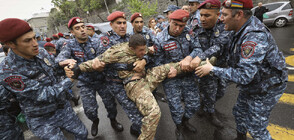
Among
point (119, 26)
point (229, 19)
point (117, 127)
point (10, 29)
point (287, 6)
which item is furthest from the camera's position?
point (287, 6)

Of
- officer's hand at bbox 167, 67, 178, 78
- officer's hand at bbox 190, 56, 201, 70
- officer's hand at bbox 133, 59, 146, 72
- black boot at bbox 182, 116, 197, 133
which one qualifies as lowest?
black boot at bbox 182, 116, 197, 133

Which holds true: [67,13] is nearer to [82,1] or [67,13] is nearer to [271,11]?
[82,1]

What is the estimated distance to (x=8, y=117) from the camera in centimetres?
202

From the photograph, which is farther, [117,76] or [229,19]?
[117,76]

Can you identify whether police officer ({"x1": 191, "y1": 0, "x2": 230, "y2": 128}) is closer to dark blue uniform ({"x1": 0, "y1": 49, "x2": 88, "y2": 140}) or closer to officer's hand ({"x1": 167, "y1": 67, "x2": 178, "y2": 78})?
officer's hand ({"x1": 167, "y1": 67, "x2": 178, "y2": 78})

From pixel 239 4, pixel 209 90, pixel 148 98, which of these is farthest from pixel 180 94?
pixel 239 4

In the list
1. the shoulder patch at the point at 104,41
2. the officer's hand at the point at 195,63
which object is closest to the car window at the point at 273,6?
the officer's hand at the point at 195,63

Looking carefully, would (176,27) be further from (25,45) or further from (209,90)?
(25,45)

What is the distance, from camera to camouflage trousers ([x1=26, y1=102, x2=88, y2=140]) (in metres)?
Result: 1.87

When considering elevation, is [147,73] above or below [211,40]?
below

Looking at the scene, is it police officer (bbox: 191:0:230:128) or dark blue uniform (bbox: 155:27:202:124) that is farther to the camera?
dark blue uniform (bbox: 155:27:202:124)

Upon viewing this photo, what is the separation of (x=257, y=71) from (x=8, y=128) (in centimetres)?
347

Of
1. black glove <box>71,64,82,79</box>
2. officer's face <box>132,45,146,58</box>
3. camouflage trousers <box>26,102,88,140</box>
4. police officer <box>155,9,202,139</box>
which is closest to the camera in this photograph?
camouflage trousers <box>26,102,88,140</box>

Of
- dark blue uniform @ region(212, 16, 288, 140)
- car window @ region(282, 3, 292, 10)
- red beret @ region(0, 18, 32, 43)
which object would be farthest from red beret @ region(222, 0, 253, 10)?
car window @ region(282, 3, 292, 10)
